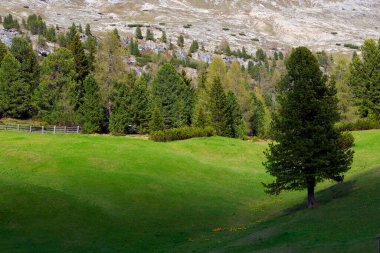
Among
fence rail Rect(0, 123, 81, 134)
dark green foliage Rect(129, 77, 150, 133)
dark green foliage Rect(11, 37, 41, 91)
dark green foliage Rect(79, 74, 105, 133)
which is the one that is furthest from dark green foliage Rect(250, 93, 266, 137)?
dark green foliage Rect(11, 37, 41, 91)

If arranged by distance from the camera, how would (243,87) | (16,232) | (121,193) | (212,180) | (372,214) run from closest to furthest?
(372,214)
(16,232)
(121,193)
(212,180)
(243,87)

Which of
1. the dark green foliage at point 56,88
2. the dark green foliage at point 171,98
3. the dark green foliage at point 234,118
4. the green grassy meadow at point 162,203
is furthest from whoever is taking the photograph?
the dark green foliage at point 171,98

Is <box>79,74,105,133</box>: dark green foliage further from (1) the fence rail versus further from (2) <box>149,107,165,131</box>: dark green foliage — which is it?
(2) <box>149,107,165,131</box>: dark green foliage

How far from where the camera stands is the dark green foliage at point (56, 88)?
89.9 metres

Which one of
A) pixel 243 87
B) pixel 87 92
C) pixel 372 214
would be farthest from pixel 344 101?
pixel 372 214

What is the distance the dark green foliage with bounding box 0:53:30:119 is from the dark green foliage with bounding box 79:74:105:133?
747 inches

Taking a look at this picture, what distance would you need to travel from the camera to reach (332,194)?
124 feet

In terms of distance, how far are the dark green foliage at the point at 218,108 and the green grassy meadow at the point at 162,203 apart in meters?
26.8

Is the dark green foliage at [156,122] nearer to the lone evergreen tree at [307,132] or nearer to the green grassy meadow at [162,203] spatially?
the green grassy meadow at [162,203]

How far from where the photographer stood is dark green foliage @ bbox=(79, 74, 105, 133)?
85.6 meters

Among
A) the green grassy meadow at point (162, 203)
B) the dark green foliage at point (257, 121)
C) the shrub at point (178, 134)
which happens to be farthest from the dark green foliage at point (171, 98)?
the green grassy meadow at point (162, 203)

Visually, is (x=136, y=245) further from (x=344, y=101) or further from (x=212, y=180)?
(x=344, y=101)

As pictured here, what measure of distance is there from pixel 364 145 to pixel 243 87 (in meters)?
54.1

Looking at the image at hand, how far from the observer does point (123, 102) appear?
88000mm
